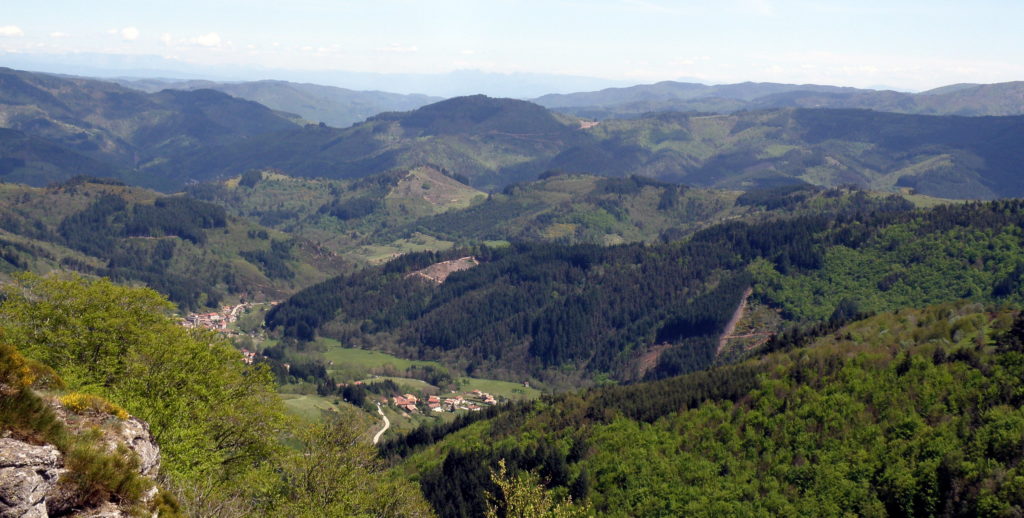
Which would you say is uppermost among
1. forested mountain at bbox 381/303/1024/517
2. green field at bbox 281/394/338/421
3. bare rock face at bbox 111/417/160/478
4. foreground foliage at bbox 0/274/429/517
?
bare rock face at bbox 111/417/160/478

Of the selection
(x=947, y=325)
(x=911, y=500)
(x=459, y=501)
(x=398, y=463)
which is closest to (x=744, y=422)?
(x=911, y=500)

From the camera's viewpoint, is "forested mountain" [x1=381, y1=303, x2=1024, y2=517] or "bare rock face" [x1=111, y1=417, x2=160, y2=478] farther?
"forested mountain" [x1=381, y1=303, x2=1024, y2=517]

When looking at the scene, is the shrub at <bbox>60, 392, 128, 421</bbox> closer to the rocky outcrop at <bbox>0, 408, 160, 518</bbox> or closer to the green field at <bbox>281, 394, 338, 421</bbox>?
the rocky outcrop at <bbox>0, 408, 160, 518</bbox>

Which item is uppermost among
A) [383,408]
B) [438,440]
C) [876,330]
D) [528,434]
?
[876,330]

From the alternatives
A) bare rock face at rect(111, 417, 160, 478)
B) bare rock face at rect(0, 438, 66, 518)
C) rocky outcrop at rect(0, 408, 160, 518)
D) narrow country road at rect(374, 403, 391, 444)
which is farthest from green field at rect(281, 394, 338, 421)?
bare rock face at rect(0, 438, 66, 518)

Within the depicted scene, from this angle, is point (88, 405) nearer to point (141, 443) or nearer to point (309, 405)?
point (141, 443)

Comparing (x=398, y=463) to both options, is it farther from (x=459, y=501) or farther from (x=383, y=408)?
(x=383, y=408)

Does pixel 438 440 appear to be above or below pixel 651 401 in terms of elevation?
below
